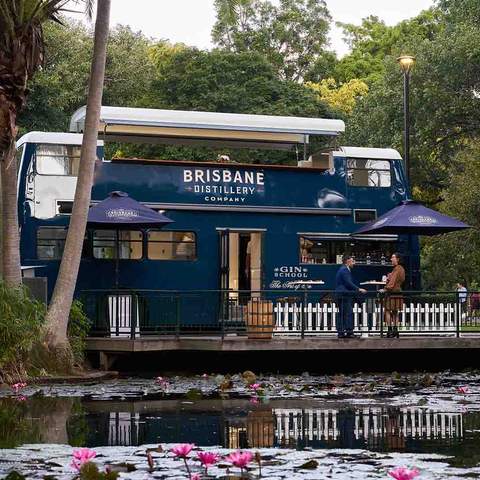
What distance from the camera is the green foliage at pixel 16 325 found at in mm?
22828

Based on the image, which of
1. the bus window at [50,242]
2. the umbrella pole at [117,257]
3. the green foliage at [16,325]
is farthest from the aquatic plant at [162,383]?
the bus window at [50,242]

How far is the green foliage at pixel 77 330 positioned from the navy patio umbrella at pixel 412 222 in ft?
22.9

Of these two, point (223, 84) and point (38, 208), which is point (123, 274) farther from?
point (223, 84)

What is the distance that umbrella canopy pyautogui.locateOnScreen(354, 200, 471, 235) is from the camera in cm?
2900

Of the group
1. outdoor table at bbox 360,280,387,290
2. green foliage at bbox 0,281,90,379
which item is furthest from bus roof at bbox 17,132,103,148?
outdoor table at bbox 360,280,387,290

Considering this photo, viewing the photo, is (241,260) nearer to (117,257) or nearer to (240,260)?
(240,260)

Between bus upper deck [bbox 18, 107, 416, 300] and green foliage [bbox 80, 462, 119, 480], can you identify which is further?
bus upper deck [bbox 18, 107, 416, 300]

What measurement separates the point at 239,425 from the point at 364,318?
1121cm

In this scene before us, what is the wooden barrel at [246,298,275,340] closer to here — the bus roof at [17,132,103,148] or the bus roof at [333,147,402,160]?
the bus roof at [17,132,103,148]

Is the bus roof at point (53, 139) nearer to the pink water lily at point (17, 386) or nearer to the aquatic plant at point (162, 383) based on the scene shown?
the aquatic plant at point (162, 383)

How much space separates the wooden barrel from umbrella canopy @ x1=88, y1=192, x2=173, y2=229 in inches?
101

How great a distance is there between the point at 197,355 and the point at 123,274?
11.9 feet

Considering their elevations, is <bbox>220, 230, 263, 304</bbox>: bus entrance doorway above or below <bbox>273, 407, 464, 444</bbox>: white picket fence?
above

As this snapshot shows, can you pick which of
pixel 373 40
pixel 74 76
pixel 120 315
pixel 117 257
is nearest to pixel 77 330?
pixel 120 315
